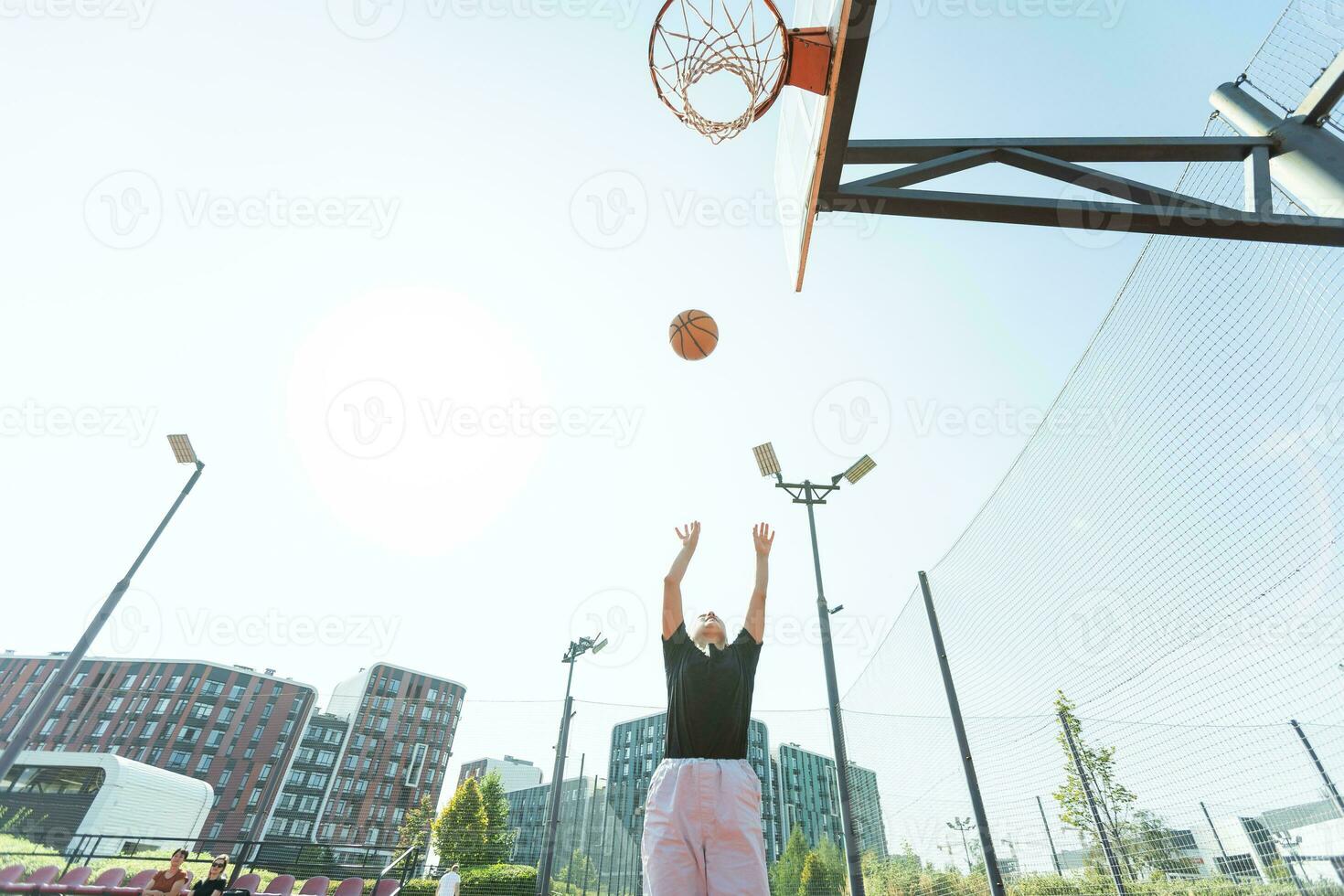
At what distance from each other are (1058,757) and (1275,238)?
17.7 ft

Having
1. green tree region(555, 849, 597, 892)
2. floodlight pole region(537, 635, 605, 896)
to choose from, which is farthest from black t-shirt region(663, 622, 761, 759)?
green tree region(555, 849, 597, 892)

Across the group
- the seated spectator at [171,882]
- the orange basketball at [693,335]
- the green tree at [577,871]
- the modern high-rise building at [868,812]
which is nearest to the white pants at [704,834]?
the orange basketball at [693,335]

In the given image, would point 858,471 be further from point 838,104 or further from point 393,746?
point 393,746

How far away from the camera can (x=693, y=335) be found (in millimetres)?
6660

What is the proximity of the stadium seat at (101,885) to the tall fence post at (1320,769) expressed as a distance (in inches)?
608

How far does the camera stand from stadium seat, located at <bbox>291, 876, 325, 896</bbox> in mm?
11141

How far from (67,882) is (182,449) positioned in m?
7.87

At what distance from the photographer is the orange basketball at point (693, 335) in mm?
6574

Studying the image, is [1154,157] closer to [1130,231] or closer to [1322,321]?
[1130,231]

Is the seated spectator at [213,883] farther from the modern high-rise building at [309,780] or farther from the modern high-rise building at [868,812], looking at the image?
the modern high-rise building at [309,780]

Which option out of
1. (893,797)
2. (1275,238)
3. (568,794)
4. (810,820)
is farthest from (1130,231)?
(810,820)

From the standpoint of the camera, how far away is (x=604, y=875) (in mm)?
14164

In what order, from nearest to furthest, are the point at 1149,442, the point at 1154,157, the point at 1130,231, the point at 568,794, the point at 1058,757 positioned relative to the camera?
the point at 1130,231 → the point at 1154,157 → the point at 1149,442 → the point at 1058,757 → the point at 568,794

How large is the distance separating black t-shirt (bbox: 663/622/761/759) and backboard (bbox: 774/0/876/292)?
2668 millimetres
